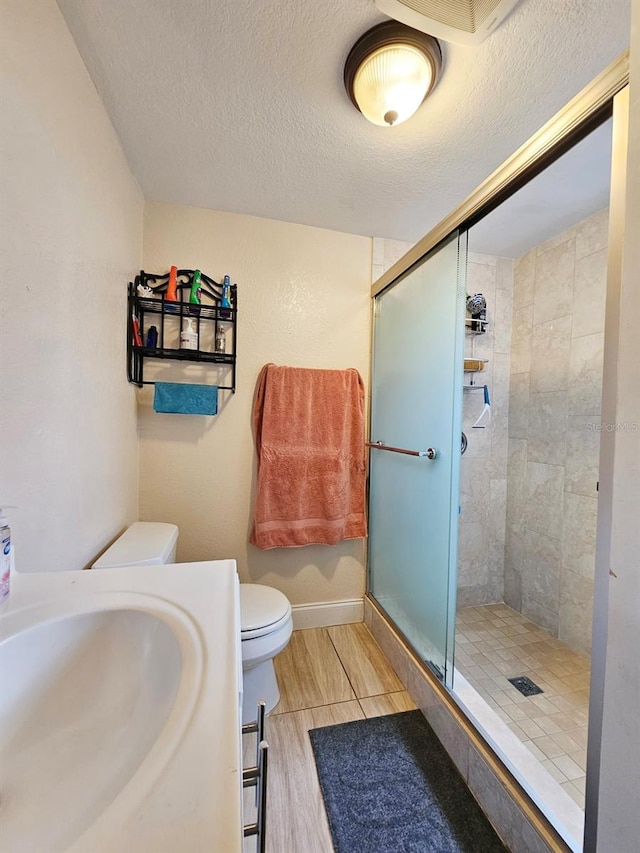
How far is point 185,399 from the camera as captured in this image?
4.99 ft

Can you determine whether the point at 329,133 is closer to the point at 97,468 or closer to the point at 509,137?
the point at 509,137

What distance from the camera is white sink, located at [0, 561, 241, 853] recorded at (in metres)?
0.32

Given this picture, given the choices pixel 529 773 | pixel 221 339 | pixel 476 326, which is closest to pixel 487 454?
pixel 476 326

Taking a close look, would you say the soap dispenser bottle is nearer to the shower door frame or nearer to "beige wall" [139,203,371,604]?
"beige wall" [139,203,371,604]

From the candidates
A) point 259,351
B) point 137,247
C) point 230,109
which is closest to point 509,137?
point 230,109

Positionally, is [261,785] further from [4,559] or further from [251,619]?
[251,619]

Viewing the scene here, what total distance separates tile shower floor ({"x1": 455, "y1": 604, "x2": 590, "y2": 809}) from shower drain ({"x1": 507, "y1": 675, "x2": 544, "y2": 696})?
0.02 metres

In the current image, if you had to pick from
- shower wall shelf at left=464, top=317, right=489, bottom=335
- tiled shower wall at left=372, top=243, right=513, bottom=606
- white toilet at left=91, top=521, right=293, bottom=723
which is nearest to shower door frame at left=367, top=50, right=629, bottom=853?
white toilet at left=91, top=521, right=293, bottom=723

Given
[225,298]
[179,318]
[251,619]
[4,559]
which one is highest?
[225,298]

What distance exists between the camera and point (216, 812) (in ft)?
1.00

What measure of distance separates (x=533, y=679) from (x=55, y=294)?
2.29 metres

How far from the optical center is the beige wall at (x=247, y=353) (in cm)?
163

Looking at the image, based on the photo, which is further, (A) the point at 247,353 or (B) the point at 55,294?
(A) the point at 247,353

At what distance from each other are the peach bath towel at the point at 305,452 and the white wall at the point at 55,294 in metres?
0.66
